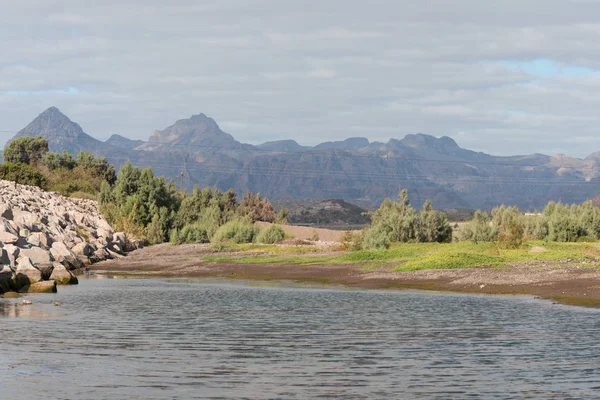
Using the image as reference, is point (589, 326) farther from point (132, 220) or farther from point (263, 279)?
point (132, 220)

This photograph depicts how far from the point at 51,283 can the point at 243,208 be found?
203 ft

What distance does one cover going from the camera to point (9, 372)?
18.7 m

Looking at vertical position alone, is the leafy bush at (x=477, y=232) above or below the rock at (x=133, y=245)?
above

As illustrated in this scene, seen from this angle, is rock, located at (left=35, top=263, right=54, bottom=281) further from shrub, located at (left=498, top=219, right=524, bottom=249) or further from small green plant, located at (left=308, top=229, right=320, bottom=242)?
small green plant, located at (left=308, top=229, right=320, bottom=242)

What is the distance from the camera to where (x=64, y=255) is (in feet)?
187

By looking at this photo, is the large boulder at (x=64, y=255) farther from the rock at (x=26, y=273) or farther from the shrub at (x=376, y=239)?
the shrub at (x=376, y=239)

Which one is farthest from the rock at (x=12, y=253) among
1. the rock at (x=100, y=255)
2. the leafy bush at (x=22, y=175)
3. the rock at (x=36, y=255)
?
the leafy bush at (x=22, y=175)

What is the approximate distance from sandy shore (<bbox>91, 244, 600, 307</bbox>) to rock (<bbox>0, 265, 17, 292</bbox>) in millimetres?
16650

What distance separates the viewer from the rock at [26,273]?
40500 mm

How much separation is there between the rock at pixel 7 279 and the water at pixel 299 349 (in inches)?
132

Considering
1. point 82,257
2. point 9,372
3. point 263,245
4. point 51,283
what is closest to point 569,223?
point 263,245

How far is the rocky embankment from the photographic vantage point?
135ft

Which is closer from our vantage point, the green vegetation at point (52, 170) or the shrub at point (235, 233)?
the shrub at point (235, 233)

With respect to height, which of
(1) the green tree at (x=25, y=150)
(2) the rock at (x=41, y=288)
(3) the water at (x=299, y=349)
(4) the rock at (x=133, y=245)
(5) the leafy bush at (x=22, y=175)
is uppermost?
(1) the green tree at (x=25, y=150)
